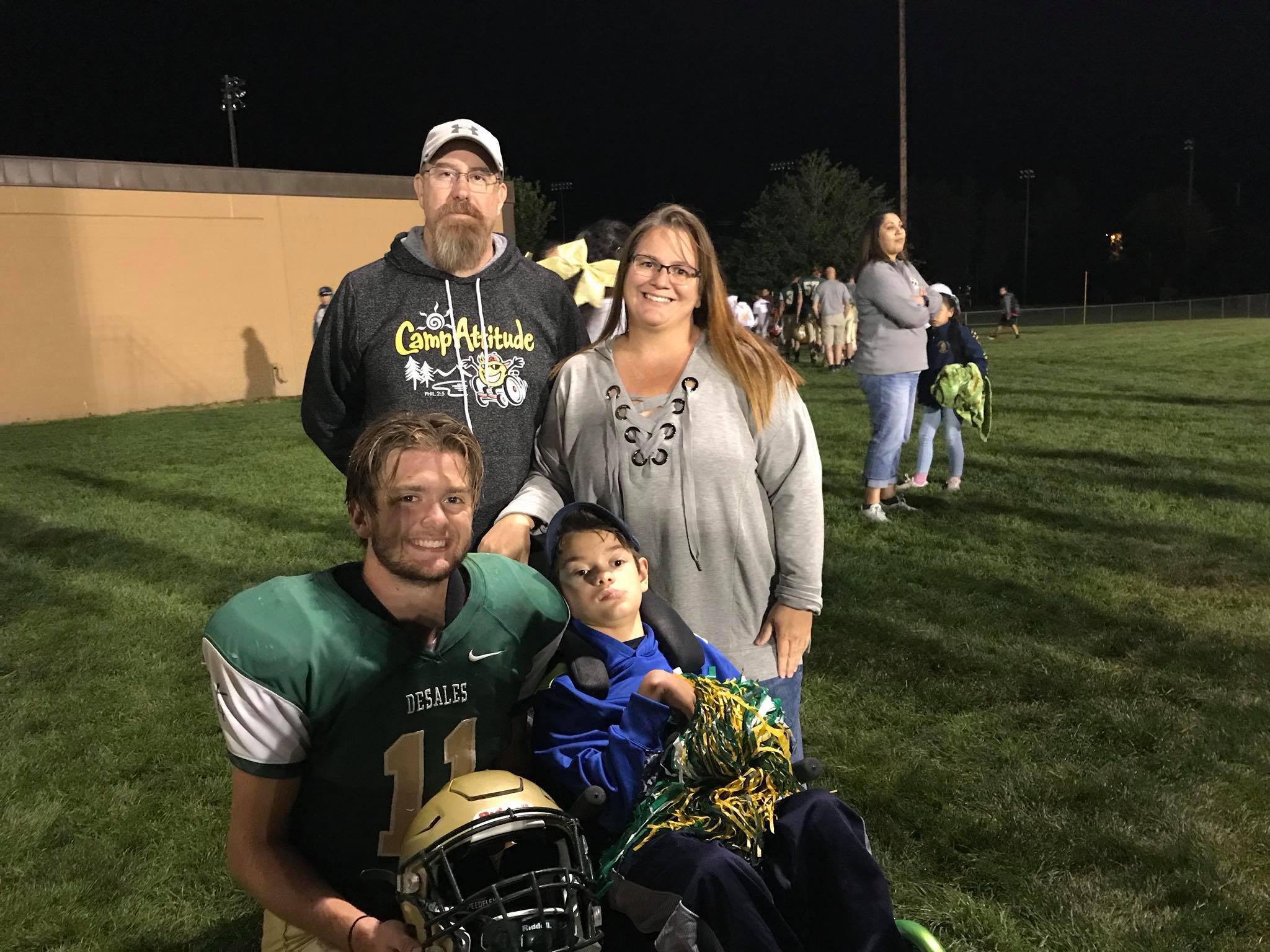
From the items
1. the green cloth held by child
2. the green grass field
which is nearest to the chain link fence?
the green grass field

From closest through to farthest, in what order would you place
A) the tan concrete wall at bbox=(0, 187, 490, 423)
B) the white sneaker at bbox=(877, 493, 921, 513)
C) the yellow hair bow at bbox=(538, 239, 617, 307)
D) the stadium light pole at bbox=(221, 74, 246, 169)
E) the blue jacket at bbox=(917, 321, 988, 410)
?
1. the yellow hair bow at bbox=(538, 239, 617, 307)
2. the white sneaker at bbox=(877, 493, 921, 513)
3. the blue jacket at bbox=(917, 321, 988, 410)
4. the tan concrete wall at bbox=(0, 187, 490, 423)
5. the stadium light pole at bbox=(221, 74, 246, 169)

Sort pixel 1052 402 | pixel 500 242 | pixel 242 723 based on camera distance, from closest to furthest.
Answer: pixel 242 723 → pixel 500 242 → pixel 1052 402

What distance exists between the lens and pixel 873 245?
6.68 metres

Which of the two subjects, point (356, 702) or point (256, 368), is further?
point (256, 368)

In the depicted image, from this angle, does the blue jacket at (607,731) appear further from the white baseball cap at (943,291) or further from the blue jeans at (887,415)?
the white baseball cap at (943,291)

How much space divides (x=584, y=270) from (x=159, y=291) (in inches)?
651

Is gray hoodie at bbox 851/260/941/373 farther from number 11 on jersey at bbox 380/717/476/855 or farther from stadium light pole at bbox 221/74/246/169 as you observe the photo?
stadium light pole at bbox 221/74/246/169

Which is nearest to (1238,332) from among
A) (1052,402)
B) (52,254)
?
(1052,402)

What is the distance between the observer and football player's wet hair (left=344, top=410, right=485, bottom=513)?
1.90 metres

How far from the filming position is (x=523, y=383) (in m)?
2.86

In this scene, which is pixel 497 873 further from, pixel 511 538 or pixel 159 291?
pixel 159 291

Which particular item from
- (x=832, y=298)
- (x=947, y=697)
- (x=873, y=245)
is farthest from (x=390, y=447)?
(x=832, y=298)

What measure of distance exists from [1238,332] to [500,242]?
95.7ft

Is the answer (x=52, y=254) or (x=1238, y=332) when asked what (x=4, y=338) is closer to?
(x=52, y=254)
